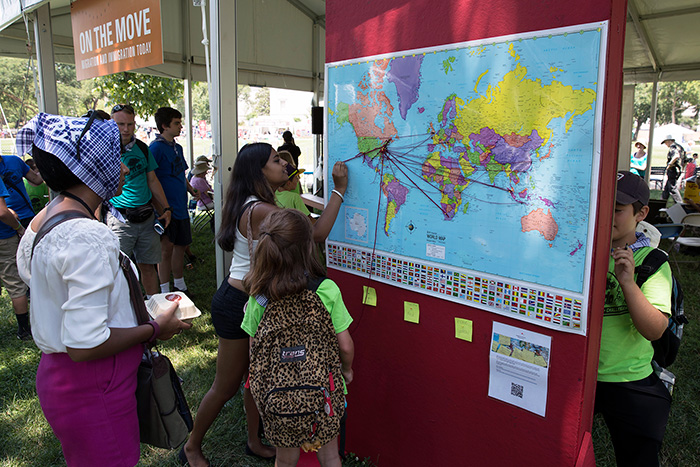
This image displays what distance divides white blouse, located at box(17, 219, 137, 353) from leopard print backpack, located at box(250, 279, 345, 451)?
1.83 ft

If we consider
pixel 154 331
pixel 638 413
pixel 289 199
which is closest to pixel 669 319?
pixel 638 413

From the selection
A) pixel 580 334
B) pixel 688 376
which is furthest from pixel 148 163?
pixel 688 376

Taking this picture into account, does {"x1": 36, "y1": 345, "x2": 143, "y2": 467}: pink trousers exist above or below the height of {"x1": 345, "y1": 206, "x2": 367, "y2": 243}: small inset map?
below

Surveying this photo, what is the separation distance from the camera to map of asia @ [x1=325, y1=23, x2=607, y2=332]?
5.21 ft

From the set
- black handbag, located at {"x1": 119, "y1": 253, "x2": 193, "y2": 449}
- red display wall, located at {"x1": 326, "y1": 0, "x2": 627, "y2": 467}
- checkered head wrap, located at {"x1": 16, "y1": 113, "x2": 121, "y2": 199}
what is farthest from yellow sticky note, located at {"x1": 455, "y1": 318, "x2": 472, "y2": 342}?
checkered head wrap, located at {"x1": 16, "y1": 113, "x2": 121, "y2": 199}

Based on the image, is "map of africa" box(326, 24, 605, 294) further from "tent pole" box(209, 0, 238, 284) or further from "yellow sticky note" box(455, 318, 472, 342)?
"tent pole" box(209, 0, 238, 284)

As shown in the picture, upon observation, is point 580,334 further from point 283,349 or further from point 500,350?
point 283,349

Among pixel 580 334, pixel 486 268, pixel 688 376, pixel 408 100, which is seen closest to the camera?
pixel 580 334

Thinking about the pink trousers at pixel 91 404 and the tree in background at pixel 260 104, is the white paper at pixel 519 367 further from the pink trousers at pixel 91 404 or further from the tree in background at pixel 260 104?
the tree in background at pixel 260 104

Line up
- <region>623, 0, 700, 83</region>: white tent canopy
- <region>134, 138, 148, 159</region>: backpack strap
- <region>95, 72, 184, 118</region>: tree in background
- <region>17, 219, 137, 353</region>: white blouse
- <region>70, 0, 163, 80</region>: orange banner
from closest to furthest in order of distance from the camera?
<region>17, 219, 137, 353</region>: white blouse → <region>70, 0, 163, 80</region>: orange banner → <region>134, 138, 148, 159</region>: backpack strap → <region>623, 0, 700, 83</region>: white tent canopy → <region>95, 72, 184, 118</region>: tree in background

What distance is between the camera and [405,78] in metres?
2.02

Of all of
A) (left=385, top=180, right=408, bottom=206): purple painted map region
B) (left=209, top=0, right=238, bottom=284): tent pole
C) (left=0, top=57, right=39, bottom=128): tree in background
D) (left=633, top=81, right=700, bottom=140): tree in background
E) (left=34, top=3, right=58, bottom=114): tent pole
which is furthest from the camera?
(left=633, top=81, right=700, bottom=140): tree in background

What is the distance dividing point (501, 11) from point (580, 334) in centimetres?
120

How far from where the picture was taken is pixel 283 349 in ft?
5.72
